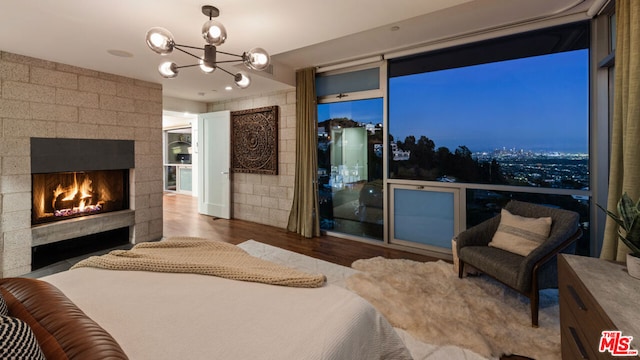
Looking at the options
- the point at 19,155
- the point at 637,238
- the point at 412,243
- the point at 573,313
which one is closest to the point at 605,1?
the point at 637,238

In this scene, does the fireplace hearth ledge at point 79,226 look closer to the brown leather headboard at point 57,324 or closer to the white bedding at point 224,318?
the white bedding at point 224,318

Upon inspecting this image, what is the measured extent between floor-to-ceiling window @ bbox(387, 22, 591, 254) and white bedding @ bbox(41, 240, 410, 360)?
259 centimetres

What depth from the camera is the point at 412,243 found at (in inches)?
148

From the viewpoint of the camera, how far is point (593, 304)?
4.05ft

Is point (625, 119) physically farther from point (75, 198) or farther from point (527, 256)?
point (75, 198)

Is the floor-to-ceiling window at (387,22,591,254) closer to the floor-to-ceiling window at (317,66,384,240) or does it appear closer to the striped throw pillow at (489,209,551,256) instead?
the floor-to-ceiling window at (317,66,384,240)

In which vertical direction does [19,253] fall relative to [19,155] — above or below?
below

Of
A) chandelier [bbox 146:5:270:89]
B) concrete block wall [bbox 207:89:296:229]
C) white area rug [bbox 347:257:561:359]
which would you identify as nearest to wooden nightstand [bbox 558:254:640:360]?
white area rug [bbox 347:257:561:359]

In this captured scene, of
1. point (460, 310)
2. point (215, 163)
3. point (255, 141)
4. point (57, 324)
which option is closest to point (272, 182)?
point (255, 141)

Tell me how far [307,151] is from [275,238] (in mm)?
1453

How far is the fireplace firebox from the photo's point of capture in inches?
130

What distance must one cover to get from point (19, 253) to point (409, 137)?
15.8ft

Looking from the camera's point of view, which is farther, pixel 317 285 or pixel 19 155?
pixel 19 155

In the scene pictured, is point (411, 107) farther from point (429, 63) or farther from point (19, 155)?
point (19, 155)
